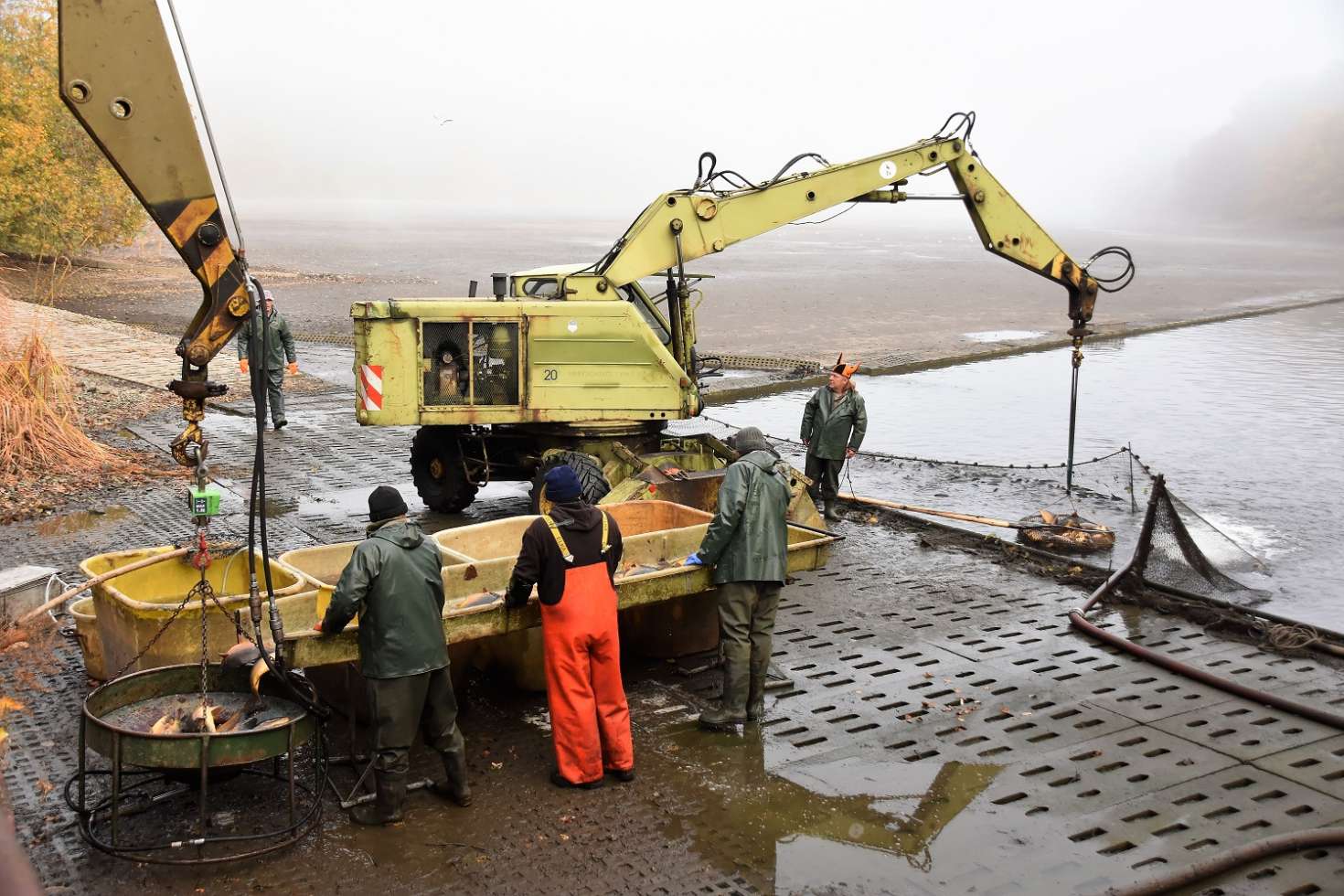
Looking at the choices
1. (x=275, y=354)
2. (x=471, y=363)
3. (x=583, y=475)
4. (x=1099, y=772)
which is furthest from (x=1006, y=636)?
(x=275, y=354)

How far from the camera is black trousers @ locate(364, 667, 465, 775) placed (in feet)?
18.4

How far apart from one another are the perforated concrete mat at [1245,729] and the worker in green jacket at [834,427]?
431 cm

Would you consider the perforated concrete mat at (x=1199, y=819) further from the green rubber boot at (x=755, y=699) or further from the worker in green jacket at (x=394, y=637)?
the worker in green jacket at (x=394, y=637)

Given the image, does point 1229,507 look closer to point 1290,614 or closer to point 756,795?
point 1290,614

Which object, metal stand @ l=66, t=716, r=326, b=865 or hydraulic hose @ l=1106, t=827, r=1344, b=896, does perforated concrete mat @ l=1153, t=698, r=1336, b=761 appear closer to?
hydraulic hose @ l=1106, t=827, r=1344, b=896

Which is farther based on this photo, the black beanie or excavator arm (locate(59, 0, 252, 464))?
the black beanie

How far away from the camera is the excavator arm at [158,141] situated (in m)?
5.19

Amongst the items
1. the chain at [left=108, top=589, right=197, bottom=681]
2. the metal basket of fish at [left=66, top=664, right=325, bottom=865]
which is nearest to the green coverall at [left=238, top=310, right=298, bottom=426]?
the chain at [left=108, top=589, right=197, bottom=681]

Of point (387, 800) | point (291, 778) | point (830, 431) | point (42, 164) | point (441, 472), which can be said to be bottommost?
point (387, 800)

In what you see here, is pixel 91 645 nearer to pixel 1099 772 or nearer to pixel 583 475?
Answer: pixel 583 475

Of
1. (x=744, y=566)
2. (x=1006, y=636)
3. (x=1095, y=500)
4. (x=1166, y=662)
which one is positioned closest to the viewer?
(x=744, y=566)

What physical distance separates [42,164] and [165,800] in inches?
980

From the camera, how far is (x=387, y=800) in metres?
5.65

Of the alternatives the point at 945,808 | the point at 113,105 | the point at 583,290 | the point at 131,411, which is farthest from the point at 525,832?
the point at 131,411
